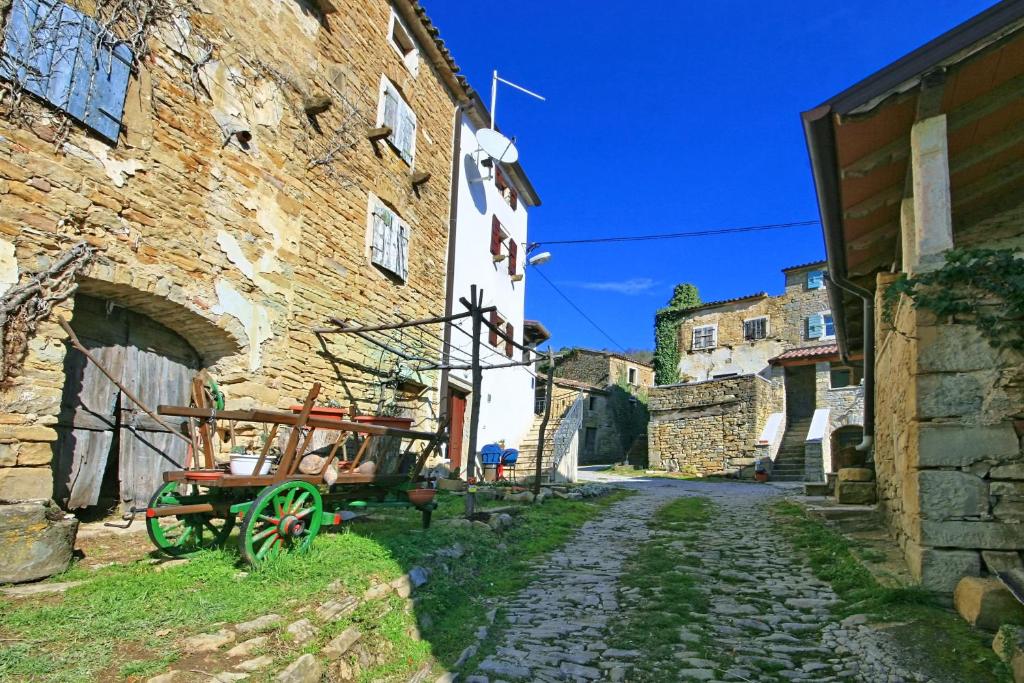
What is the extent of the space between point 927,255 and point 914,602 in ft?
8.11

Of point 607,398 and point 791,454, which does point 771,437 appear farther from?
point 607,398

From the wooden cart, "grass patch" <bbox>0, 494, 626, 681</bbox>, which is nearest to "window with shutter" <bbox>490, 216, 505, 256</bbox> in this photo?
"grass patch" <bbox>0, 494, 626, 681</bbox>

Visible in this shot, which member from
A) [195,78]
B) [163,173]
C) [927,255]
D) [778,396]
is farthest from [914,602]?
[778,396]

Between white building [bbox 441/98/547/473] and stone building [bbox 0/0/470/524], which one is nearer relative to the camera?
stone building [bbox 0/0/470/524]

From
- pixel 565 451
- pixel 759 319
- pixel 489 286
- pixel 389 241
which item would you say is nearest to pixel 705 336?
pixel 759 319

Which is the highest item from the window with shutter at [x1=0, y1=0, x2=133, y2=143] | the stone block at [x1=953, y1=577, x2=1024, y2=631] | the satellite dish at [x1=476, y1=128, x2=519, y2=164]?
the satellite dish at [x1=476, y1=128, x2=519, y2=164]

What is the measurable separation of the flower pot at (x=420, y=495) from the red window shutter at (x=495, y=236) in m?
10.8

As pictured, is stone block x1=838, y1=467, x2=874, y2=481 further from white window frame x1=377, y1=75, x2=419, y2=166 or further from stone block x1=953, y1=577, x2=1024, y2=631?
white window frame x1=377, y1=75, x2=419, y2=166

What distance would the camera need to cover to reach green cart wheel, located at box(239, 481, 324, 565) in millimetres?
4359

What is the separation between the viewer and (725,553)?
6.67m

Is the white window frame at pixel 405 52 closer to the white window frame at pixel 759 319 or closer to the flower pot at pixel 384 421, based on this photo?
the flower pot at pixel 384 421

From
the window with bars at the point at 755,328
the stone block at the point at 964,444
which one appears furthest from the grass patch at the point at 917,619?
the window with bars at the point at 755,328

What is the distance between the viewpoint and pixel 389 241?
1116 cm

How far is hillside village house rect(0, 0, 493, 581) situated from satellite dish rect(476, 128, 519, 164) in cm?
310
